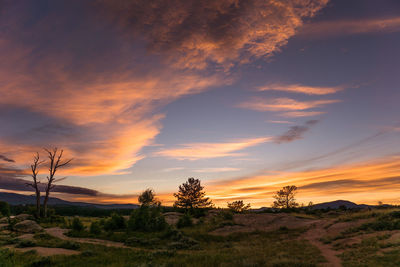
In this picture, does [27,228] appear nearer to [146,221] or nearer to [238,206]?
[146,221]

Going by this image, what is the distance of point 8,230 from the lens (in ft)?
94.2

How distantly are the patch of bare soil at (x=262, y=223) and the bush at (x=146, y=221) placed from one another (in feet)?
22.6

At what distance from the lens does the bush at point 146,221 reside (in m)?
30.7

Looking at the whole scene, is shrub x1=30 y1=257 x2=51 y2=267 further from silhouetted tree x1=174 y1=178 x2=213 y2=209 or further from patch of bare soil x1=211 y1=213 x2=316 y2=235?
silhouetted tree x1=174 y1=178 x2=213 y2=209

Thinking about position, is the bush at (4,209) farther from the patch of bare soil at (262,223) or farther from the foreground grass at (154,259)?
the patch of bare soil at (262,223)

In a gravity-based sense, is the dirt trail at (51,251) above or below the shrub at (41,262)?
below

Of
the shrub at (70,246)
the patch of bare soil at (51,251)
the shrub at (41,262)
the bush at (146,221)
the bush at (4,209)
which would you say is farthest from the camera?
the bush at (4,209)

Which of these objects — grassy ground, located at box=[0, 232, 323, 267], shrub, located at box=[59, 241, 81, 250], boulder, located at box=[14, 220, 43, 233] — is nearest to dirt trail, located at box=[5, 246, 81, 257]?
shrub, located at box=[59, 241, 81, 250]

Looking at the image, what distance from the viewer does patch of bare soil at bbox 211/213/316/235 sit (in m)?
32.0

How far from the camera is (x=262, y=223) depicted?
36.8 m

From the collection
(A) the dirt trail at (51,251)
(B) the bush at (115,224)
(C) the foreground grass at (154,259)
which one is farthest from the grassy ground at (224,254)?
(B) the bush at (115,224)

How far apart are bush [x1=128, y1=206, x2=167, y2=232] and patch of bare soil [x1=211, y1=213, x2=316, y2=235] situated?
689 cm

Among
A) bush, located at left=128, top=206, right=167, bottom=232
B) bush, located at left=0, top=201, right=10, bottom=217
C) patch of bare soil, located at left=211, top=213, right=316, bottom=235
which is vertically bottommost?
bush, located at left=0, top=201, right=10, bottom=217

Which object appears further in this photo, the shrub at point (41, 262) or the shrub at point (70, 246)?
the shrub at point (70, 246)
